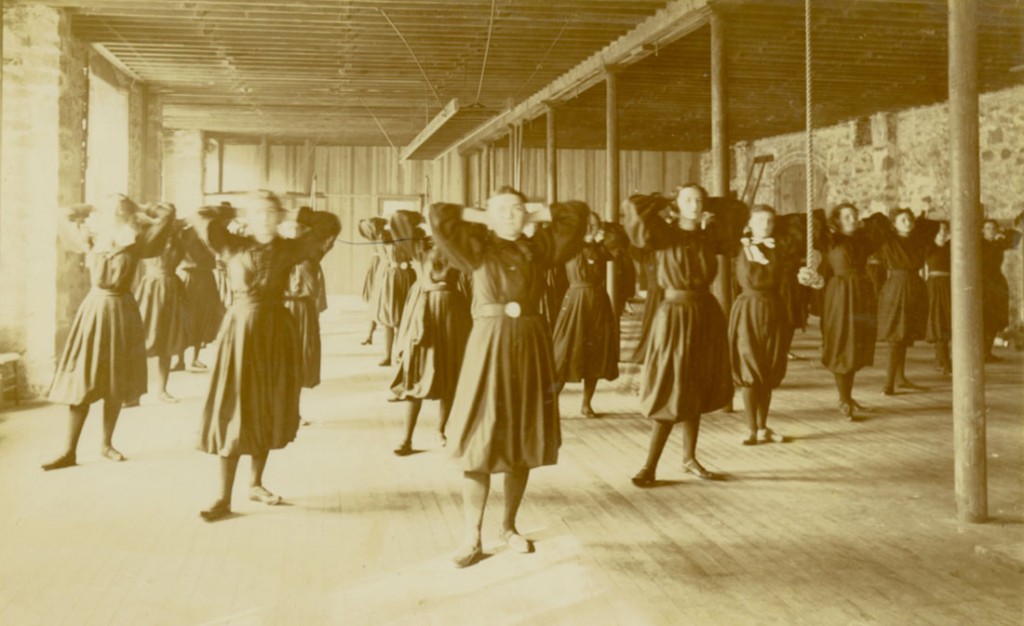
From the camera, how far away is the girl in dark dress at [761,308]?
574 centimetres

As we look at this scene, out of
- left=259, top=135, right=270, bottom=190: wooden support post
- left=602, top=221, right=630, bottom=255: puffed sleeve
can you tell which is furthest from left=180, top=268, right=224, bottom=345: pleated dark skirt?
left=259, top=135, right=270, bottom=190: wooden support post

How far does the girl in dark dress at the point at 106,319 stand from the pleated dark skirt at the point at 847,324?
16.4 feet

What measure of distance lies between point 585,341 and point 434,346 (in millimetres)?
1743

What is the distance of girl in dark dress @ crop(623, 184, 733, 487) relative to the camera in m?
4.73

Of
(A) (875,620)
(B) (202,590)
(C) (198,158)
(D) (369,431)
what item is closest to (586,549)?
(A) (875,620)

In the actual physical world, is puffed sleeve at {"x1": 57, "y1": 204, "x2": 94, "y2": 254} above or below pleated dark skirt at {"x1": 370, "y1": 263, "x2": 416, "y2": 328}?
above

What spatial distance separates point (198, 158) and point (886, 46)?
1350 centimetres

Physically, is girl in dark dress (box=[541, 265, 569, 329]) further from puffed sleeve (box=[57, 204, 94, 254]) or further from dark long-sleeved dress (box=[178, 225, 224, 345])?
puffed sleeve (box=[57, 204, 94, 254])

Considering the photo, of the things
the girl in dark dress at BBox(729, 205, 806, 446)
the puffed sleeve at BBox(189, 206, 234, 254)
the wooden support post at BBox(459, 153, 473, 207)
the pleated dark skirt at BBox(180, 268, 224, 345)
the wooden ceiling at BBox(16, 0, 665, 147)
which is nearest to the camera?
the puffed sleeve at BBox(189, 206, 234, 254)

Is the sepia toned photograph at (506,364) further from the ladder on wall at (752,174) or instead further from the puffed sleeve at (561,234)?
the ladder on wall at (752,174)

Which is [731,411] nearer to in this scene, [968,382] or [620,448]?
[620,448]

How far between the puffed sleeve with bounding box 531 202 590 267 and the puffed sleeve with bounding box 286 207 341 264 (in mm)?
1269

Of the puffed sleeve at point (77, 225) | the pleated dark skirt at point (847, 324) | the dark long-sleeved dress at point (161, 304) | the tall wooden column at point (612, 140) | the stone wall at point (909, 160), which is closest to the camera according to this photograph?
the puffed sleeve at point (77, 225)

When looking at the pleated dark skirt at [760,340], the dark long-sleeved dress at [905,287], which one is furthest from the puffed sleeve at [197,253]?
the dark long-sleeved dress at [905,287]
